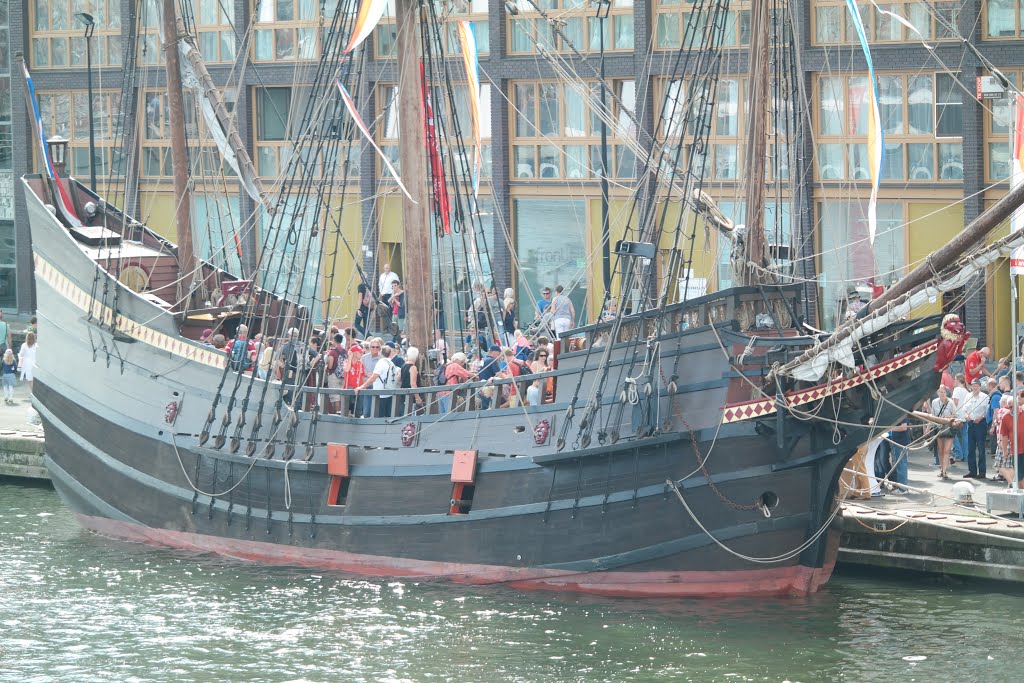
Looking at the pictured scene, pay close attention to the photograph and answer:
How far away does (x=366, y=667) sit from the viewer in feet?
69.1

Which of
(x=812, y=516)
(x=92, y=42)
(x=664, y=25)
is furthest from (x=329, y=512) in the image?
(x=92, y=42)

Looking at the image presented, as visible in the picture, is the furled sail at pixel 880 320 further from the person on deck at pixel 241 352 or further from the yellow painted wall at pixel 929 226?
the yellow painted wall at pixel 929 226

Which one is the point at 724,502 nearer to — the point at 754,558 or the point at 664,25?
the point at 754,558

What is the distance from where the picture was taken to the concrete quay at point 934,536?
925 inches

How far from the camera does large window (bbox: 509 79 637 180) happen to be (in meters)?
39.8

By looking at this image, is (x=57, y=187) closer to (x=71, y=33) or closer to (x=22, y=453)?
(x=22, y=453)

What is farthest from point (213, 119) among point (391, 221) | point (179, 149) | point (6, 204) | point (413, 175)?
point (6, 204)

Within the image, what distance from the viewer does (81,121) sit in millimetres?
47125

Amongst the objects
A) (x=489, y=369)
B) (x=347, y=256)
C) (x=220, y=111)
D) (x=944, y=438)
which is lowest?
(x=944, y=438)

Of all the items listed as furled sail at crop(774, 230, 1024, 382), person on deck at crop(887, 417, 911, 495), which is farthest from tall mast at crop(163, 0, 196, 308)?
furled sail at crop(774, 230, 1024, 382)

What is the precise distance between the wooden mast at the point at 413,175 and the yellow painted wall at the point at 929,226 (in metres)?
12.4

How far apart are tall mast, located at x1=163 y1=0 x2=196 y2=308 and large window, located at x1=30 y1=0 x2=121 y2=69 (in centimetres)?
1818

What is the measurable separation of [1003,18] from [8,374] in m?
20.2

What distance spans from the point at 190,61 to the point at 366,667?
1213 cm
